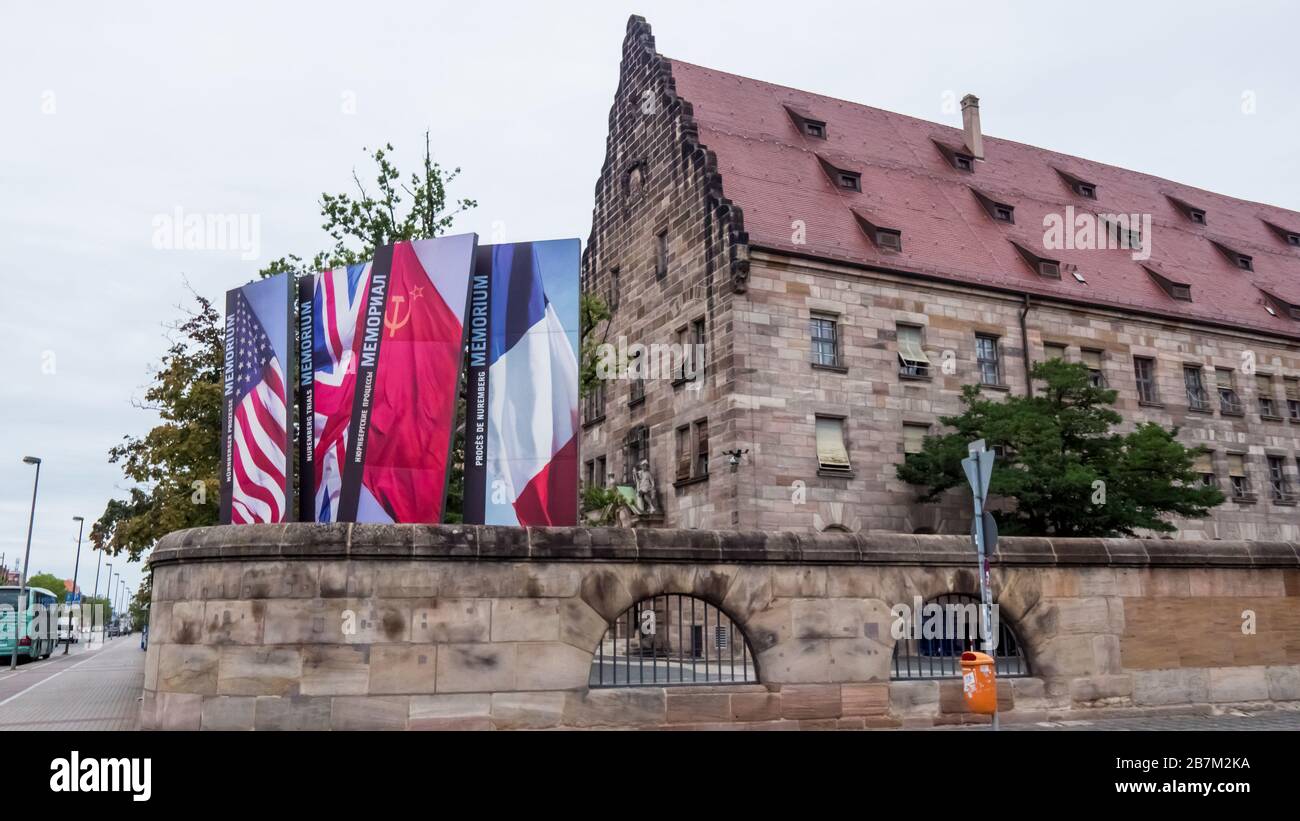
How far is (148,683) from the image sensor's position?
38.2ft

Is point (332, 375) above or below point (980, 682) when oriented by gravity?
above

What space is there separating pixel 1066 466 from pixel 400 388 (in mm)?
18349

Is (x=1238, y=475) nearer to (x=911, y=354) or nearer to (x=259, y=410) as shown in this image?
(x=911, y=354)

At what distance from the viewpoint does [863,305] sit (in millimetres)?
30109

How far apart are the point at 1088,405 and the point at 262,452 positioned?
22543 mm

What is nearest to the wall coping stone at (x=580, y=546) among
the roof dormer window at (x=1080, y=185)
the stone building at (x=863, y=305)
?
the stone building at (x=863, y=305)

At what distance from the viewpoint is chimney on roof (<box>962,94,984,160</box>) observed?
130ft

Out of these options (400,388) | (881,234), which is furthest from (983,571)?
(881,234)

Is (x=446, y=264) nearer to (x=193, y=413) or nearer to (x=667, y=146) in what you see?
(x=193, y=413)

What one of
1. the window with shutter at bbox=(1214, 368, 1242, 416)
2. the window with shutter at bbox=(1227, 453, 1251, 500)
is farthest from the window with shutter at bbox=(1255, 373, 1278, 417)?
the window with shutter at bbox=(1227, 453, 1251, 500)

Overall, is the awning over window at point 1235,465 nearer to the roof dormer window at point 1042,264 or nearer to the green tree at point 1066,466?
the green tree at point 1066,466

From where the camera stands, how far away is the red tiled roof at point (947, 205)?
3134 centimetres

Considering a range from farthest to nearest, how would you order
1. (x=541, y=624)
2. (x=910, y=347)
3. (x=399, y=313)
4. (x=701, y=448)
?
(x=910, y=347)
(x=701, y=448)
(x=399, y=313)
(x=541, y=624)

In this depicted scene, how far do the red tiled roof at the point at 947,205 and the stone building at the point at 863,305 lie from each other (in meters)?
0.11
